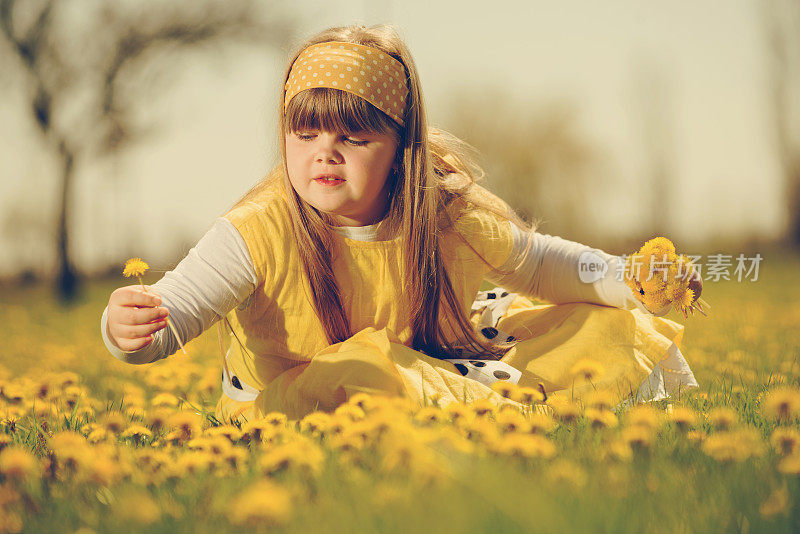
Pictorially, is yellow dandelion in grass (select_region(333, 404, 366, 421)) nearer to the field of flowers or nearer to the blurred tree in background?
the field of flowers

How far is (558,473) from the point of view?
1.37 metres

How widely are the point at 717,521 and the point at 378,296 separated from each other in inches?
57.2

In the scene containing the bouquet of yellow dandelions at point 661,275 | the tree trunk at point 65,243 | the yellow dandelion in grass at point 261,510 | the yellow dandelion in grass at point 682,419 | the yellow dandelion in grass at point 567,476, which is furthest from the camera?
the tree trunk at point 65,243

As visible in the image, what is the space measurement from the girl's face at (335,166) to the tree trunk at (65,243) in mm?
6734

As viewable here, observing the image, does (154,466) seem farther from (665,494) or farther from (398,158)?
(398,158)

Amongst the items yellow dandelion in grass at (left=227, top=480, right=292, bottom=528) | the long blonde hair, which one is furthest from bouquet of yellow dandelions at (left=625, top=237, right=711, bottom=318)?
yellow dandelion in grass at (left=227, top=480, right=292, bottom=528)

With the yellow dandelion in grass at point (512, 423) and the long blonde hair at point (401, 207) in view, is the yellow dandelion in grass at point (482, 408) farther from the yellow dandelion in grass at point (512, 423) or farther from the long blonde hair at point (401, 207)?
the long blonde hair at point (401, 207)

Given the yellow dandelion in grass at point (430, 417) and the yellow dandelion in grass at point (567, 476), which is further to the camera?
the yellow dandelion in grass at point (430, 417)

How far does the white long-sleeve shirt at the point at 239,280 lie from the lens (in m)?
2.09

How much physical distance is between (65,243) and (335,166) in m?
7.16

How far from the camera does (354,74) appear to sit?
89.8 inches

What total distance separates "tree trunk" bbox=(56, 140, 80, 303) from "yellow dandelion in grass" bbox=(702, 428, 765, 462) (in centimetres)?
801

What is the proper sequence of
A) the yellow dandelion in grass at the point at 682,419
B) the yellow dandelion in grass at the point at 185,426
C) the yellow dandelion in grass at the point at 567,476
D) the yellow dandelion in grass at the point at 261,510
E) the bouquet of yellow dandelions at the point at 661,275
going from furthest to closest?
1. the bouquet of yellow dandelions at the point at 661,275
2. the yellow dandelion in grass at the point at 185,426
3. the yellow dandelion in grass at the point at 682,419
4. the yellow dandelion in grass at the point at 567,476
5. the yellow dandelion in grass at the point at 261,510

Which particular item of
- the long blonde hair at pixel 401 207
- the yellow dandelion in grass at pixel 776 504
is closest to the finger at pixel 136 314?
the long blonde hair at pixel 401 207
